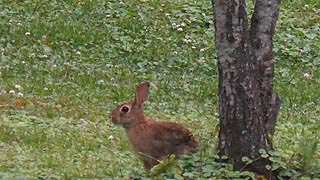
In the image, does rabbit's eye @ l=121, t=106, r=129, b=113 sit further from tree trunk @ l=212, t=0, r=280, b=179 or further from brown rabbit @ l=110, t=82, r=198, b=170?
tree trunk @ l=212, t=0, r=280, b=179

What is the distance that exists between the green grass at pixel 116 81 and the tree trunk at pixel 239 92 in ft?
0.54

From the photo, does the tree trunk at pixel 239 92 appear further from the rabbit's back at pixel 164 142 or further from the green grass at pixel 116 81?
the rabbit's back at pixel 164 142

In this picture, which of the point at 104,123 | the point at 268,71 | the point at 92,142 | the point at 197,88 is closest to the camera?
the point at 268,71

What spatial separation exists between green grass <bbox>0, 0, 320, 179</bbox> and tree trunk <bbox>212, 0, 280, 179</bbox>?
0.16 meters

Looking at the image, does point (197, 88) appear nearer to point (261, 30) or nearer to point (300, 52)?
point (300, 52)

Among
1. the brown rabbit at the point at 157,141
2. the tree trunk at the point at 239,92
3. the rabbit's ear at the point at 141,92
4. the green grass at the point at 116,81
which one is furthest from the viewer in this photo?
the green grass at the point at 116,81

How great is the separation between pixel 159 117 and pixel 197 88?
219 cm

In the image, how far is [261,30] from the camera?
25.5 ft

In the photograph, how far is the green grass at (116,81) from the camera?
8.29 m

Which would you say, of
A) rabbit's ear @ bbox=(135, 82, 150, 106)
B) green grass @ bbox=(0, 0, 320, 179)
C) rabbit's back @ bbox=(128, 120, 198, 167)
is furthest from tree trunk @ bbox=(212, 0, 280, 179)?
rabbit's ear @ bbox=(135, 82, 150, 106)

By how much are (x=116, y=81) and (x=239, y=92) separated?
20.6 ft

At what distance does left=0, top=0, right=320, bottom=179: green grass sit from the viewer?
829 centimetres

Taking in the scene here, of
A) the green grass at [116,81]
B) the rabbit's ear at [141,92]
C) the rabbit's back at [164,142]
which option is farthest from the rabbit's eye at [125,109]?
the green grass at [116,81]

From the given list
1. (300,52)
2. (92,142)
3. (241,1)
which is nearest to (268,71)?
(241,1)
